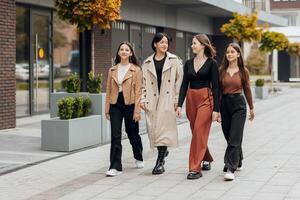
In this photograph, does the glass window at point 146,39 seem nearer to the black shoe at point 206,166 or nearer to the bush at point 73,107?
the bush at point 73,107

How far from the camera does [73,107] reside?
11.6 m

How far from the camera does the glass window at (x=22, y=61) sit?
56.5 ft

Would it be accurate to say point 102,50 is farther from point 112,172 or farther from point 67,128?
point 112,172

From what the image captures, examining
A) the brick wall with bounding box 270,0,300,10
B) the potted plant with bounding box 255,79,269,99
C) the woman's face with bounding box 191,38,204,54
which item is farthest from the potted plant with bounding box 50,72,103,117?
the brick wall with bounding box 270,0,300,10

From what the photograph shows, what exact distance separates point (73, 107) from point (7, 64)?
3.90m

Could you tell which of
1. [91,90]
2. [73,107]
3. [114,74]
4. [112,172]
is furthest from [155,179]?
[91,90]

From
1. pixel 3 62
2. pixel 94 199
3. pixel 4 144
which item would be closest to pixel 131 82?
pixel 94 199

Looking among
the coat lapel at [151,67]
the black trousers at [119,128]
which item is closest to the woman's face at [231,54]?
the coat lapel at [151,67]

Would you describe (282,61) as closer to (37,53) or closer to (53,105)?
(37,53)

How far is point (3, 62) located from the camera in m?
14.7

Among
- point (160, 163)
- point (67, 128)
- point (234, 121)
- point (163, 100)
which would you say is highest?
point (163, 100)

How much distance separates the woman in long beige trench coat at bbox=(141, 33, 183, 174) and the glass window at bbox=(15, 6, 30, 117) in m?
8.67

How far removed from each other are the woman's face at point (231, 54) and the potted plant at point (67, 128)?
3.37 metres

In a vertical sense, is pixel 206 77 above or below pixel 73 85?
above
